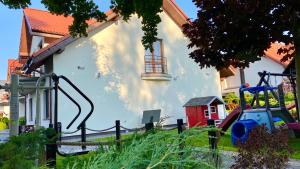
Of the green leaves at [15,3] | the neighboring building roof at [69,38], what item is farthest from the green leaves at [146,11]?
the neighboring building roof at [69,38]

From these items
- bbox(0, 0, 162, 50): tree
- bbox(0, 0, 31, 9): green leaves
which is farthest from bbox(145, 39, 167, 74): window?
bbox(0, 0, 31, 9): green leaves

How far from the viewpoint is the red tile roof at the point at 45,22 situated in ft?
54.7

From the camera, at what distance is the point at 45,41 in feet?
56.0

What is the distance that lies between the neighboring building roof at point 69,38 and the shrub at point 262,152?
12.2 meters

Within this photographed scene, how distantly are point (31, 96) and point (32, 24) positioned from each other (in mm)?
4759

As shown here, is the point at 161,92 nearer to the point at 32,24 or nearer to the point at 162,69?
the point at 162,69

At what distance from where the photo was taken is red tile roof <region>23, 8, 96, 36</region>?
54.7 feet

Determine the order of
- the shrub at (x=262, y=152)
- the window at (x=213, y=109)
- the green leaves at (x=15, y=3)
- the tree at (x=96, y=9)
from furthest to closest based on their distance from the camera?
the window at (x=213, y=109) → the green leaves at (x=15, y=3) → the tree at (x=96, y=9) → the shrub at (x=262, y=152)

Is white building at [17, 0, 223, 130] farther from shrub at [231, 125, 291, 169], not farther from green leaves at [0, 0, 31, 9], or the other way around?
shrub at [231, 125, 291, 169]

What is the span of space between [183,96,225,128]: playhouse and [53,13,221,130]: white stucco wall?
2259 millimetres

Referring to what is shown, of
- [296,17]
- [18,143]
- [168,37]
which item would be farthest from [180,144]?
[168,37]

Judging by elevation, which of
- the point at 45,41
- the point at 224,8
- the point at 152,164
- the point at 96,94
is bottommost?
the point at 152,164

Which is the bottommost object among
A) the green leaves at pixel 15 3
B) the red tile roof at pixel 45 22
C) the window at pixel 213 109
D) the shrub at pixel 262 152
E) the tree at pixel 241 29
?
the shrub at pixel 262 152

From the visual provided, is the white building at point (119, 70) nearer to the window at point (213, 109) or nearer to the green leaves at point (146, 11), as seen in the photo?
the window at point (213, 109)
